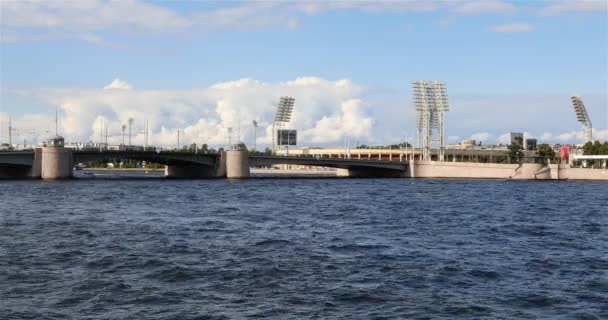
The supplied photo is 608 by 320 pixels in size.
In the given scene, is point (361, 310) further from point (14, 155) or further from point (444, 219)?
point (14, 155)

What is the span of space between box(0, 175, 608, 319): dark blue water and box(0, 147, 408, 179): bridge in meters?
65.5

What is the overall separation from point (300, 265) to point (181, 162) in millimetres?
116525

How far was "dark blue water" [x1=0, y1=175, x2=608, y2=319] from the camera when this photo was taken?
24.3m

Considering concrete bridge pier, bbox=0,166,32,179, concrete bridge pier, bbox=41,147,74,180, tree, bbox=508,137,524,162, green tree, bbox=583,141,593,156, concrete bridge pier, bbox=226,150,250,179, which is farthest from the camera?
tree, bbox=508,137,524,162

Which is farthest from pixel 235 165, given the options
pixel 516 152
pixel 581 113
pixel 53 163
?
pixel 581 113

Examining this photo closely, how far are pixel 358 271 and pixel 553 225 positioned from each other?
2462cm

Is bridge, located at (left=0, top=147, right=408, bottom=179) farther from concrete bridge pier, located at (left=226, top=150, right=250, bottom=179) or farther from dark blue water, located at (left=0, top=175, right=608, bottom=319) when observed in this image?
dark blue water, located at (left=0, top=175, right=608, bottom=319)

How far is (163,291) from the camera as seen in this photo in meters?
26.5

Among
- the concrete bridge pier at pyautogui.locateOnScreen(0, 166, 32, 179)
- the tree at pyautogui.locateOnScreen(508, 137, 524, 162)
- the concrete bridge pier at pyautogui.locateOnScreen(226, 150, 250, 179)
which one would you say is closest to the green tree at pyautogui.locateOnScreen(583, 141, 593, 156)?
the tree at pyautogui.locateOnScreen(508, 137, 524, 162)

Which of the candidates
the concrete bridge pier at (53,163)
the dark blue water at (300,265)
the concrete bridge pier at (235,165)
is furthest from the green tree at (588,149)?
the dark blue water at (300,265)

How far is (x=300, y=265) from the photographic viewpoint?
3228 cm

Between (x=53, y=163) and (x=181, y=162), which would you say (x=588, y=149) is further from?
(x=53, y=163)

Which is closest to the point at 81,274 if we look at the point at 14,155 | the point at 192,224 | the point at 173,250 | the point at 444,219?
the point at 173,250

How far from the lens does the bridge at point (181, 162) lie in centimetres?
12250
